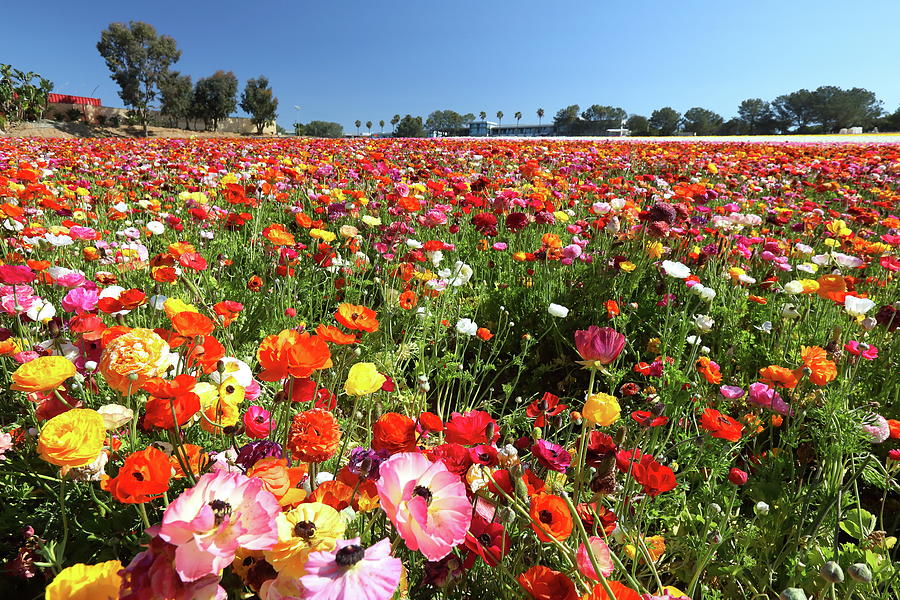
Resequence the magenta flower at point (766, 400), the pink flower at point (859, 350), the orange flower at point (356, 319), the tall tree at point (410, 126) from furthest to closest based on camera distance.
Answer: the tall tree at point (410, 126) → the pink flower at point (859, 350) → the magenta flower at point (766, 400) → the orange flower at point (356, 319)

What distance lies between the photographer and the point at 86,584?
1.87ft

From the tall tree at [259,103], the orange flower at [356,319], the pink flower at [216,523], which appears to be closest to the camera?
the pink flower at [216,523]

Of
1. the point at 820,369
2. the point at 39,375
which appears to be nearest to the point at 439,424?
the point at 39,375

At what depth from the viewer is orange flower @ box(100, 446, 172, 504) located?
0.69 metres

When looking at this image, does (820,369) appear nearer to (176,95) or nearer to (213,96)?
(176,95)

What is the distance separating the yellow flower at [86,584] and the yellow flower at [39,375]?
43 centimetres

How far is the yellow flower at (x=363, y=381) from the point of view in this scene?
100 centimetres

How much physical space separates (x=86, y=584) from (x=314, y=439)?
0.37m

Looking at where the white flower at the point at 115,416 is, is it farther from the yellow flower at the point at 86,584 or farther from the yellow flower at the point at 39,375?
the yellow flower at the point at 86,584

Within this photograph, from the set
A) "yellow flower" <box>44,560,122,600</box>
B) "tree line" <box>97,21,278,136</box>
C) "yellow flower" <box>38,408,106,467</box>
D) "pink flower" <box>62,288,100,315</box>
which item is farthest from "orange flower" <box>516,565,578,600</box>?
"tree line" <box>97,21,278,136</box>

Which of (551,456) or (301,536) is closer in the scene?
(301,536)

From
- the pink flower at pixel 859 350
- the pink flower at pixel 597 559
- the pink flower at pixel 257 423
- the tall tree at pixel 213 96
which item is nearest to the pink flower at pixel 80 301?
the pink flower at pixel 257 423

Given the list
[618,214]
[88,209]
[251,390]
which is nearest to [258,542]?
[251,390]

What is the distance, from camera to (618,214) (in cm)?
323
